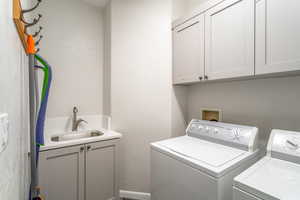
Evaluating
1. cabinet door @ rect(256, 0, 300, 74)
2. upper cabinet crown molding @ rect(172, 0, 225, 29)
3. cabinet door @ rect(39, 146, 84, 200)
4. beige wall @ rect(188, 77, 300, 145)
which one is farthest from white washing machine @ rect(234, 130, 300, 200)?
cabinet door @ rect(39, 146, 84, 200)

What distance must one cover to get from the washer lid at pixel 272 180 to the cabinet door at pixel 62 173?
1455 mm

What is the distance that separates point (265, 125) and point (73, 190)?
2033mm

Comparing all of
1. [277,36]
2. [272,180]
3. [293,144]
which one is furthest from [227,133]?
[277,36]

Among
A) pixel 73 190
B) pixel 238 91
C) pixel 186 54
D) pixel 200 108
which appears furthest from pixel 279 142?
pixel 73 190

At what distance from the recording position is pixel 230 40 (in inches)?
52.5

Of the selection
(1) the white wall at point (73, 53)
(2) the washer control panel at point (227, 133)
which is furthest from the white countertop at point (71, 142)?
(2) the washer control panel at point (227, 133)

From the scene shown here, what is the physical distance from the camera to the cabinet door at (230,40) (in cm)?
121

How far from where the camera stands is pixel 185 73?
1.73 meters

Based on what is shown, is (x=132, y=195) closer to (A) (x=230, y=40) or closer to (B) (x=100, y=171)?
(B) (x=100, y=171)

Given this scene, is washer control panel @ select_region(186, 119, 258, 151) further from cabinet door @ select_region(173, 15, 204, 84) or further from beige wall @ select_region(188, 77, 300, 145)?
cabinet door @ select_region(173, 15, 204, 84)

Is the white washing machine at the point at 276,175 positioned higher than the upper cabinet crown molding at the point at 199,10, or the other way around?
the upper cabinet crown molding at the point at 199,10

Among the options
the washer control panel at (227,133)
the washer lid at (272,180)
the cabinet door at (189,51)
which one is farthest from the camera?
the cabinet door at (189,51)

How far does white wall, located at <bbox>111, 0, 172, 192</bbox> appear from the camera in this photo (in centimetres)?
191

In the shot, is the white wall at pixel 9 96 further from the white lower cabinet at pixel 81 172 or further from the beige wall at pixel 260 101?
the beige wall at pixel 260 101
